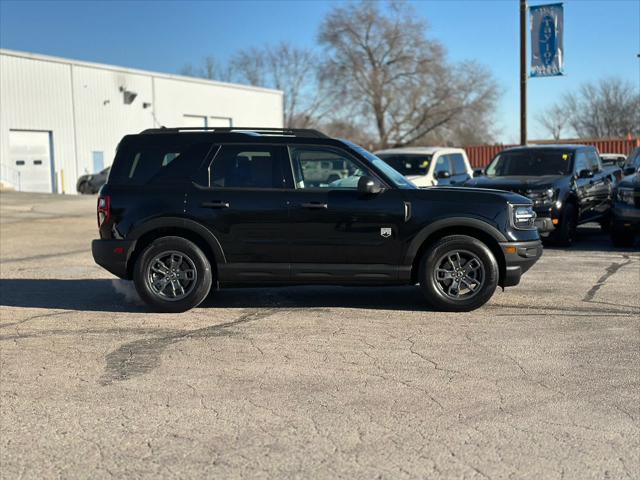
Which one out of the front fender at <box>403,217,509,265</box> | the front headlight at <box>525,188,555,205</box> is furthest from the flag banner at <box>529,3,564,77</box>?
the front fender at <box>403,217,509,265</box>

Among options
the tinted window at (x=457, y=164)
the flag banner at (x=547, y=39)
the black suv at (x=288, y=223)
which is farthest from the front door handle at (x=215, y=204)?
the flag banner at (x=547, y=39)

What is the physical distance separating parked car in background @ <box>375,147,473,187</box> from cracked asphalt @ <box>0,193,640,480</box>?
7465 mm

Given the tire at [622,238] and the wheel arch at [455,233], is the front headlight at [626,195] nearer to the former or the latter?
the tire at [622,238]

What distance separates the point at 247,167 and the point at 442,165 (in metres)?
9.64

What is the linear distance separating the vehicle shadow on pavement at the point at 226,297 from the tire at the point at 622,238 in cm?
510

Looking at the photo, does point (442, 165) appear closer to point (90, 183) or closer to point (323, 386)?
point (323, 386)

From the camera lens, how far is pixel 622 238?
1257 cm

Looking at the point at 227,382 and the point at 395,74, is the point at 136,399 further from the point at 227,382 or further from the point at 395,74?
the point at 395,74

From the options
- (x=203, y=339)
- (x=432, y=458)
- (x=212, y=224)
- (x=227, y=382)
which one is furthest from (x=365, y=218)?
(x=432, y=458)

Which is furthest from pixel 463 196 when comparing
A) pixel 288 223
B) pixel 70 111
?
pixel 70 111

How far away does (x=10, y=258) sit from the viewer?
12406mm

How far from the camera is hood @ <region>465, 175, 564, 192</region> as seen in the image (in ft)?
40.4

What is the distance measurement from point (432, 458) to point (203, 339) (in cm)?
316

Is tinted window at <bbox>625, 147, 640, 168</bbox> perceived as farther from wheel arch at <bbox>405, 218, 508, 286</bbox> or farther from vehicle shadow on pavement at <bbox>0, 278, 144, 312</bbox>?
vehicle shadow on pavement at <bbox>0, 278, 144, 312</bbox>
